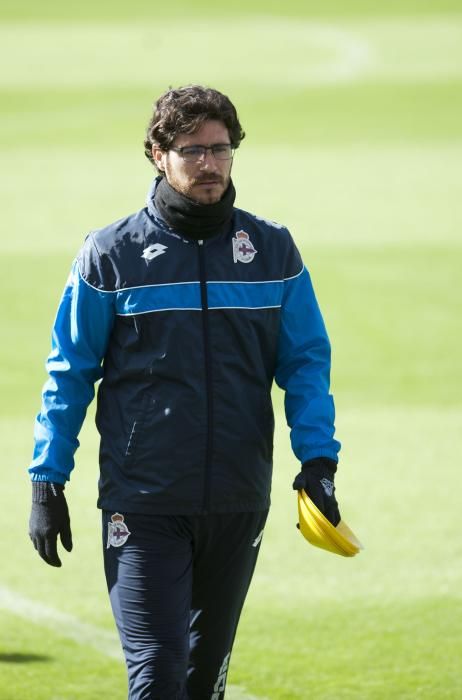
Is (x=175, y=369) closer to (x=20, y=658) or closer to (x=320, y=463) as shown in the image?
(x=320, y=463)

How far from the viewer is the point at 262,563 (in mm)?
8008

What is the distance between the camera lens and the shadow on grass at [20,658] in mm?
6559

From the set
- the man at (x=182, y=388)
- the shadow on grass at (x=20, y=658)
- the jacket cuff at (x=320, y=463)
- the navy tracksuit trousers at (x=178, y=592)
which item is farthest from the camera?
the shadow on grass at (x=20, y=658)

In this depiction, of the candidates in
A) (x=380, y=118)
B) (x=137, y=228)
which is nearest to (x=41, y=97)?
(x=380, y=118)

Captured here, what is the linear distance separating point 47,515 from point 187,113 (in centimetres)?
124

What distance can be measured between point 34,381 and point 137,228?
7359 mm

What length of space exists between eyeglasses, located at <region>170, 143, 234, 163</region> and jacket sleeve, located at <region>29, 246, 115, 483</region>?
0.39 meters

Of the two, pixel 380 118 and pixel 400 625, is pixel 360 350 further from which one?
pixel 380 118

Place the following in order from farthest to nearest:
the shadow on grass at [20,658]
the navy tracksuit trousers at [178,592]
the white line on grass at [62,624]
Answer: the white line on grass at [62,624] → the shadow on grass at [20,658] → the navy tracksuit trousers at [178,592]

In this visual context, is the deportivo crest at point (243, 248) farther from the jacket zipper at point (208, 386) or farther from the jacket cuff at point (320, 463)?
the jacket cuff at point (320, 463)

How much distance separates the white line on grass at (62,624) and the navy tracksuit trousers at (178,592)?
6.22 ft

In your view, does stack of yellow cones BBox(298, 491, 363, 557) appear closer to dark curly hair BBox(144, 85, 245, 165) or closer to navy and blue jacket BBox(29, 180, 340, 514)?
navy and blue jacket BBox(29, 180, 340, 514)

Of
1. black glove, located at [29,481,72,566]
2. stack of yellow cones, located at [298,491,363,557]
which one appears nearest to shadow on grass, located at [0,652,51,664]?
black glove, located at [29,481,72,566]

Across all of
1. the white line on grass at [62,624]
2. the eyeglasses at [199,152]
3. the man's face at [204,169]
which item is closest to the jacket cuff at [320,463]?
the man's face at [204,169]
